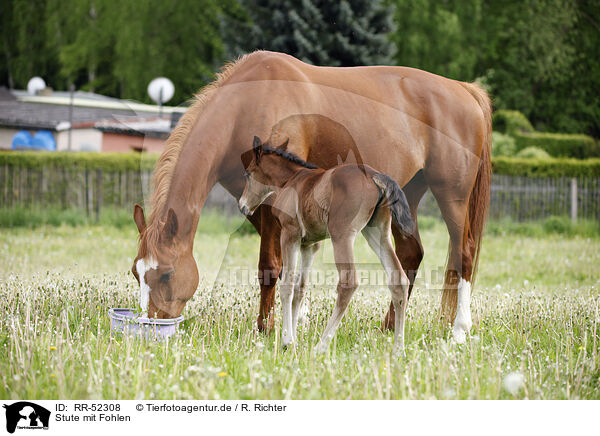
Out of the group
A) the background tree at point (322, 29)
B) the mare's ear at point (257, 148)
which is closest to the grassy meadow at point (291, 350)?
the mare's ear at point (257, 148)

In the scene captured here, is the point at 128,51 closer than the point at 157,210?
No

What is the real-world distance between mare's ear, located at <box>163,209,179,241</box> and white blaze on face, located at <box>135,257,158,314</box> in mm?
198

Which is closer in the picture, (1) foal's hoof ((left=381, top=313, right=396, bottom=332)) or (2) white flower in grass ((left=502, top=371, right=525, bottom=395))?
(2) white flower in grass ((left=502, top=371, right=525, bottom=395))

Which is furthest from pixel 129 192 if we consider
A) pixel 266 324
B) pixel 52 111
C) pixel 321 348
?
pixel 321 348

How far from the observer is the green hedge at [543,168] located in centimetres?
1520

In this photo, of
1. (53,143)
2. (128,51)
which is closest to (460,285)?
(53,143)

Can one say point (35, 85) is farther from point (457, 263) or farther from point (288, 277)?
point (288, 277)

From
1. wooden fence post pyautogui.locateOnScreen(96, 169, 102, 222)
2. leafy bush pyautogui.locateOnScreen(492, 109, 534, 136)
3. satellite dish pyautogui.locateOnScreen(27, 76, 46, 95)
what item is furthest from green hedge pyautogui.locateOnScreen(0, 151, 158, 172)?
leafy bush pyautogui.locateOnScreen(492, 109, 534, 136)

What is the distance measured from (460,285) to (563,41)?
791 inches

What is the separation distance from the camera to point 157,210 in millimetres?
4191

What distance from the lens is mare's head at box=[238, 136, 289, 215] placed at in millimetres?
4020

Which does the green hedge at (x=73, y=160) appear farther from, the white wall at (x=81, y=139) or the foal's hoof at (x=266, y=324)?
the foal's hoof at (x=266, y=324)

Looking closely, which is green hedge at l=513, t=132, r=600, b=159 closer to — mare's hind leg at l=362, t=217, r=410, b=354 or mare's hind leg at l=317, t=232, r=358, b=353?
mare's hind leg at l=362, t=217, r=410, b=354
